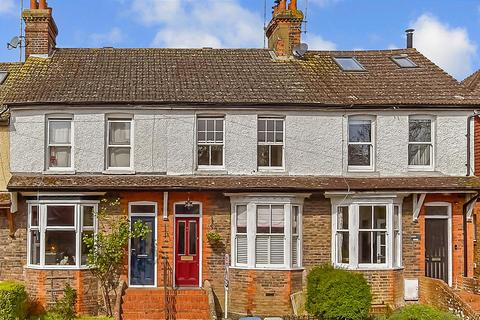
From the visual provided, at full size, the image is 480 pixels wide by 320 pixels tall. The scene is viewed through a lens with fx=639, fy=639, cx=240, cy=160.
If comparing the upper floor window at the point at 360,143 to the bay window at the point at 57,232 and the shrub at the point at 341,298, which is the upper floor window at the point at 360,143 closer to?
the shrub at the point at 341,298

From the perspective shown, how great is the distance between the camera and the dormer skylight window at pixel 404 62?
24.1 metres

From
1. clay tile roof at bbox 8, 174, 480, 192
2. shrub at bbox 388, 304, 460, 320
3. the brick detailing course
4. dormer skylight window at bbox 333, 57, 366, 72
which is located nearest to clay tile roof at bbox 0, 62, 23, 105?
clay tile roof at bbox 8, 174, 480, 192

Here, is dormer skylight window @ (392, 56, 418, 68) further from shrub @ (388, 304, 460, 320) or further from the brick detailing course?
shrub @ (388, 304, 460, 320)

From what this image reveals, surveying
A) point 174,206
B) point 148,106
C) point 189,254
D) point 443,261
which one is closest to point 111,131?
point 148,106

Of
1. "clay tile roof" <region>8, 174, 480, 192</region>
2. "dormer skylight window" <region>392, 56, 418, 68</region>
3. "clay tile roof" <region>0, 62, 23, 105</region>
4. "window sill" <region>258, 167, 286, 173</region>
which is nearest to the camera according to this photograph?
"clay tile roof" <region>8, 174, 480, 192</region>

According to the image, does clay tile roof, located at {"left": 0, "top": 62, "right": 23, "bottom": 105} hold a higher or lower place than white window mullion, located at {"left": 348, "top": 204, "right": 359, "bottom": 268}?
higher

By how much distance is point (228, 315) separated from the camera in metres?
20.3

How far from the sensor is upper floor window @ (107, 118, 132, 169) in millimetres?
21047

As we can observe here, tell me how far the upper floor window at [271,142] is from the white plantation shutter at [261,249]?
2.43m

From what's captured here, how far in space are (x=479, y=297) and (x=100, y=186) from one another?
40.7 ft

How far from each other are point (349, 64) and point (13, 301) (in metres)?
14.4

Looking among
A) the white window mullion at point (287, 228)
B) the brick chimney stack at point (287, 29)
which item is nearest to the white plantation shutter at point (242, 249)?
the white window mullion at point (287, 228)

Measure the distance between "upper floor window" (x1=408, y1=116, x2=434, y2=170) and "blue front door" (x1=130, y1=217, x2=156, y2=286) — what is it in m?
9.05

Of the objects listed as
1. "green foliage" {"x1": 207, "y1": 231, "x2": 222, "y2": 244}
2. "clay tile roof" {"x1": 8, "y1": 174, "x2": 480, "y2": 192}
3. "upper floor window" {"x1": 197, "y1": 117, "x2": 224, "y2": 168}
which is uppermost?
"upper floor window" {"x1": 197, "y1": 117, "x2": 224, "y2": 168}
